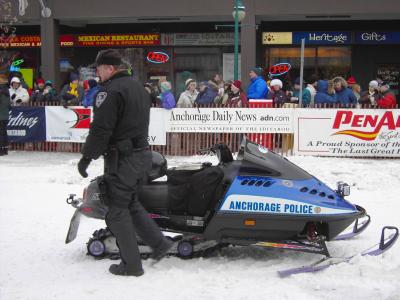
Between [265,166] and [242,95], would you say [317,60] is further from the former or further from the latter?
[265,166]

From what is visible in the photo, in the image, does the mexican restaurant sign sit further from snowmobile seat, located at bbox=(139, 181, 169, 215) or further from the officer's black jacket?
the officer's black jacket

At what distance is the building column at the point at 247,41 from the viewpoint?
16.3 m

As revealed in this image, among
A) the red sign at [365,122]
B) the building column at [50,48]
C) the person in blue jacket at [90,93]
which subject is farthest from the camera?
the building column at [50,48]

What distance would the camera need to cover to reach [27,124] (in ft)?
43.4

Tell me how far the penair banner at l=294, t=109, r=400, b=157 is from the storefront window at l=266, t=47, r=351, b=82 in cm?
777

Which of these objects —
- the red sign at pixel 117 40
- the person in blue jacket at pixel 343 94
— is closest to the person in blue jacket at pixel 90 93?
the person in blue jacket at pixel 343 94

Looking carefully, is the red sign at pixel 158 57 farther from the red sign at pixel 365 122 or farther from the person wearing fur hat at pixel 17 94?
the red sign at pixel 365 122

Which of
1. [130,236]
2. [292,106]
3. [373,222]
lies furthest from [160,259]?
[292,106]

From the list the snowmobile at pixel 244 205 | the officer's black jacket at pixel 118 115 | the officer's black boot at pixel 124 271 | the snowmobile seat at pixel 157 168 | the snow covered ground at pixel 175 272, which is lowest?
the snow covered ground at pixel 175 272

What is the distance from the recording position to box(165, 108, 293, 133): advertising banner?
11.9 m

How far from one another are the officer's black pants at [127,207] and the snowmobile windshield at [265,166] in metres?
0.88

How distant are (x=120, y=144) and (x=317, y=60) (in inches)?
623

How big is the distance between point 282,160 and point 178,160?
671 centimetres

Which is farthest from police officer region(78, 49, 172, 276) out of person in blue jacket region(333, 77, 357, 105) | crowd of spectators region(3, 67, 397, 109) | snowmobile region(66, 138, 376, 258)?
person in blue jacket region(333, 77, 357, 105)
